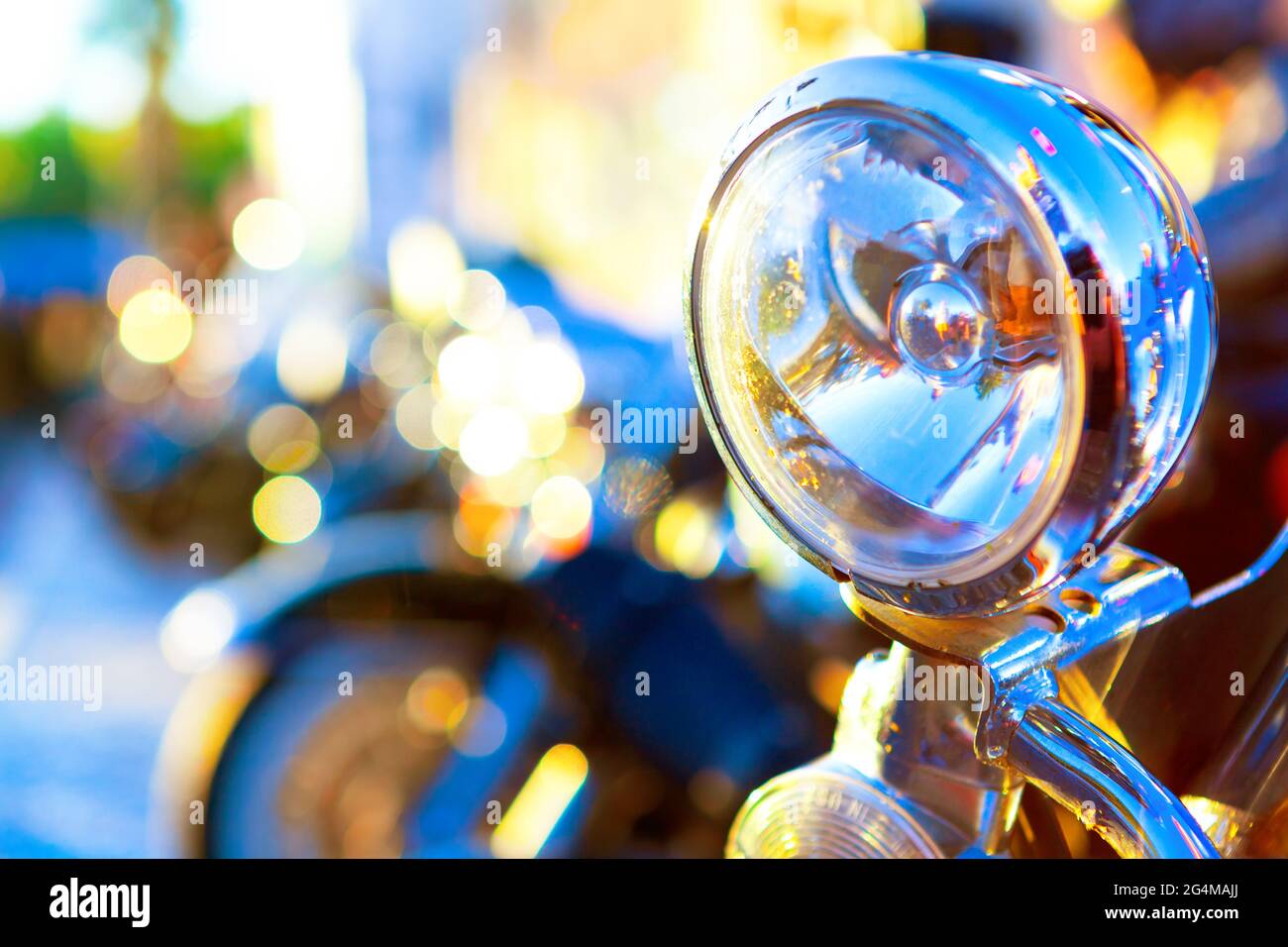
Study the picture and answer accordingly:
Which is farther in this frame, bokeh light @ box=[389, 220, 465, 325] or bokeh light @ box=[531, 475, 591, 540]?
bokeh light @ box=[389, 220, 465, 325]

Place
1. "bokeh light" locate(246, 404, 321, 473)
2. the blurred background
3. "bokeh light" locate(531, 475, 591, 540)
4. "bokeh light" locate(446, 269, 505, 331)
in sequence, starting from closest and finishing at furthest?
the blurred background
"bokeh light" locate(531, 475, 591, 540)
"bokeh light" locate(446, 269, 505, 331)
"bokeh light" locate(246, 404, 321, 473)

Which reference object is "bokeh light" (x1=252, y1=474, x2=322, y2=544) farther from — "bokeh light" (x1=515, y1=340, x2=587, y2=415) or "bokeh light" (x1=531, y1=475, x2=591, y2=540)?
"bokeh light" (x1=531, y1=475, x2=591, y2=540)

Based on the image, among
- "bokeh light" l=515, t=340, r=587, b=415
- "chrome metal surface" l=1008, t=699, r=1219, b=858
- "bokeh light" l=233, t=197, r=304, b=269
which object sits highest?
"bokeh light" l=233, t=197, r=304, b=269

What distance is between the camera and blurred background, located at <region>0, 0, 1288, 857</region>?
1687 mm

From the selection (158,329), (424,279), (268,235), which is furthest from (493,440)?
(268,235)

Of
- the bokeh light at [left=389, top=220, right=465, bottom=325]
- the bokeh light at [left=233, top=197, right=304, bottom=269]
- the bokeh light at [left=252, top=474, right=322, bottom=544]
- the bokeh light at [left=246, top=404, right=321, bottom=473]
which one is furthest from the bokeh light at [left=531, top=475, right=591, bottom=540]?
the bokeh light at [left=233, top=197, right=304, bottom=269]

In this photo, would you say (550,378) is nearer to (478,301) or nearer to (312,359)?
(478,301)

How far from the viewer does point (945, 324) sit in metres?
0.67

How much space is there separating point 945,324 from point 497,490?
1842 mm

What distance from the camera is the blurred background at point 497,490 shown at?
5.53ft

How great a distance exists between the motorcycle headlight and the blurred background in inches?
3.3

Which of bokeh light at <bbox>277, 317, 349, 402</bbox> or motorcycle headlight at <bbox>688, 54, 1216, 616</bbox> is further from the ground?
motorcycle headlight at <bbox>688, 54, 1216, 616</bbox>

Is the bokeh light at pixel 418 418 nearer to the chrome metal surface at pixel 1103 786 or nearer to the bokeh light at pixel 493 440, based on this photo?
the bokeh light at pixel 493 440

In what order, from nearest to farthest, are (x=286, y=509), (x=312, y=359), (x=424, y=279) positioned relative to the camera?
(x=424, y=279), (x=286, y=509), (x=312, y=359)
